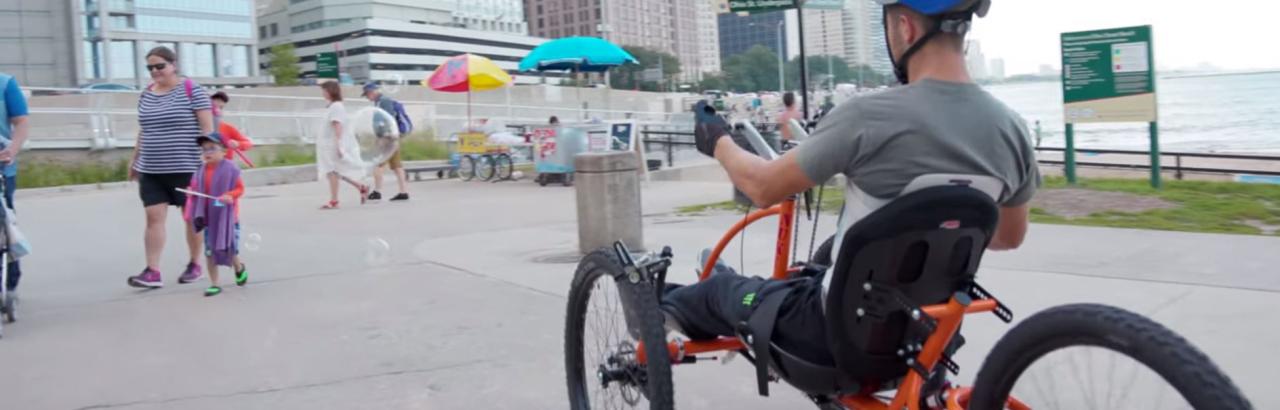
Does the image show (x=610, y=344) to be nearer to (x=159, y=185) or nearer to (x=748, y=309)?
(x=748, y=309)

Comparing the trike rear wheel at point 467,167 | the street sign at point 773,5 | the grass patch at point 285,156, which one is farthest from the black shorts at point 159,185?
the grass patch at point 285,156

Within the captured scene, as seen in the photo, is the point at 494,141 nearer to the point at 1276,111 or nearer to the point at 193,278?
the point at 193,278

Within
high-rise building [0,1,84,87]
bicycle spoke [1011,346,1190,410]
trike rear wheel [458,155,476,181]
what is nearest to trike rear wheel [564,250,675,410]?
bicycle spoke [1011,346,1190,410]

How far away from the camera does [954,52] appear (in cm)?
271

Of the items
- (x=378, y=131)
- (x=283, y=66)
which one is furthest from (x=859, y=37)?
(x=283, y=66)

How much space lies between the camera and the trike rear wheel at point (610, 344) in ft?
10.2

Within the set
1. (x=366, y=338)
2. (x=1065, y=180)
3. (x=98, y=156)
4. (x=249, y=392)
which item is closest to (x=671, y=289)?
(x=249, y=392)

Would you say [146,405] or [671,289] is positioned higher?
[671,289]

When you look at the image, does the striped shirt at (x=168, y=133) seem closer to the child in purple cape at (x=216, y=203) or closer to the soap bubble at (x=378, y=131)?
the child in purple cape at (x=216, y=203)

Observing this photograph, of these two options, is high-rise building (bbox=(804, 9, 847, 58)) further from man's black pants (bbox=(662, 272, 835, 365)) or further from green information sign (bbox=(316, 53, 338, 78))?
green information sign (bbox=(316, 53, 338, 78))

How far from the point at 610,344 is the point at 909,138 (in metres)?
1.52

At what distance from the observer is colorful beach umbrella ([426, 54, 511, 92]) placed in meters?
21.0

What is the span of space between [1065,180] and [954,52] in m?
11.0

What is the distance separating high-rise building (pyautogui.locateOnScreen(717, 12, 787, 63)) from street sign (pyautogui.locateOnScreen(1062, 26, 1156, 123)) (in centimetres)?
497
